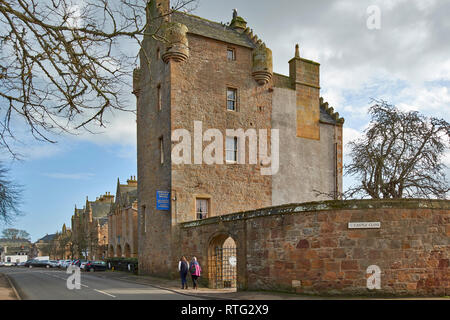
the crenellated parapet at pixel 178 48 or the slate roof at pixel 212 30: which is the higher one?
the slate roof at pixel 212 30

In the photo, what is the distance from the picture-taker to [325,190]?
30891 mm

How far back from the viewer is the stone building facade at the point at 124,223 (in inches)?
2044

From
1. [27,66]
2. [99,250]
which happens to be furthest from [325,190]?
[99,250]

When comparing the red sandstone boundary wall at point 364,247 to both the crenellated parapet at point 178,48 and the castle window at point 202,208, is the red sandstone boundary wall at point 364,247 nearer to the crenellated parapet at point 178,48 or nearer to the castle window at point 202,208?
the castle window at point 202,208

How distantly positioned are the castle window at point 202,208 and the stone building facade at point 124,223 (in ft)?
84.2

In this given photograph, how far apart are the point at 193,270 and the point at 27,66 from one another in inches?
562

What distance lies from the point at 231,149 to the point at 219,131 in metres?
1.37

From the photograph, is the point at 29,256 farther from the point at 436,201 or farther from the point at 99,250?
the point at 436,201

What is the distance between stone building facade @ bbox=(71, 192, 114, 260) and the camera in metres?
68.9

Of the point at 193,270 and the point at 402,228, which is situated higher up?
the point at 402,228

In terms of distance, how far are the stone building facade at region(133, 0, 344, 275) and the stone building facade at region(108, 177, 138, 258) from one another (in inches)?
917

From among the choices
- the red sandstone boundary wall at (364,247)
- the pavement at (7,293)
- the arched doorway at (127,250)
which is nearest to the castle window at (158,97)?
the pavement at (7,293)

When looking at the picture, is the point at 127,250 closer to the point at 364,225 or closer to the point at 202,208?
the point at 202,208

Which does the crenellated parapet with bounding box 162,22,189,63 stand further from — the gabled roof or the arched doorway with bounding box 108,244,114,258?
the arched doorway with bounding box 108,244,114,258
